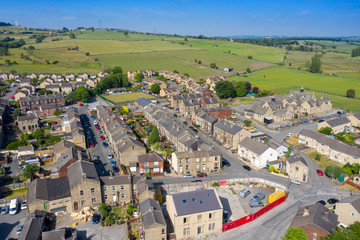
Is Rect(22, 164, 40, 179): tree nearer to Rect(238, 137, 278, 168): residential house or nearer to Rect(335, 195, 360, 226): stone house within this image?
Rect(238, 137, 278, 168): residential house

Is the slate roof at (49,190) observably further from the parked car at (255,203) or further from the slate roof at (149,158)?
the parked car at (255,203)

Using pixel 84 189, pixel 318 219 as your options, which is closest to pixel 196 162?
pixel 84 189

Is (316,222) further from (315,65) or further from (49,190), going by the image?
(315,65)

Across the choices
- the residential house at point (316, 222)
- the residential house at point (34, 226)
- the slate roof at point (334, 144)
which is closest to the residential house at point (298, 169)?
the slate roof at point (334, 144)

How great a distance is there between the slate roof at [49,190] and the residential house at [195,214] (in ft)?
58.5

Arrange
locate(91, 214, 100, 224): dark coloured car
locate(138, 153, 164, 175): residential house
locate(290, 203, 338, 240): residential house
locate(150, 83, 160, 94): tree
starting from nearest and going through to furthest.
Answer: locate(290, 203, 338, 240): residential house < locate(91, 214, 100, 224): dark coloured car < locate(138, 153, 164, 175): residential house < locate(150, 83, 160, 94): tree

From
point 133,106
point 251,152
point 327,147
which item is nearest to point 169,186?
point 251,152

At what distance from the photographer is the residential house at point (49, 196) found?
4078 cm

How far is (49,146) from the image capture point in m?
67.1

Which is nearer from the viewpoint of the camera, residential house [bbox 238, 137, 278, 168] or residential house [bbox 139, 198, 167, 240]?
residential house [bbox 139, 198, 167, 240]

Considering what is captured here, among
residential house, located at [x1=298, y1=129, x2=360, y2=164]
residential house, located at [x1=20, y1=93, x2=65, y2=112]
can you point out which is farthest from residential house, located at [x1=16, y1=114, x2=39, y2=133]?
residential house, located at [x1=298, y1=129, x2=360, y2=164]

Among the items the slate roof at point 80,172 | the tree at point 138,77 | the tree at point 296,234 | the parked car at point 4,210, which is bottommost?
the parked car at point 4,210

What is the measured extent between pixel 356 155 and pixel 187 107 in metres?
52.9

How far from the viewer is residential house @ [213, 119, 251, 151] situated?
66.4 metres
